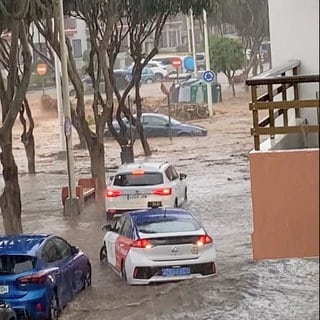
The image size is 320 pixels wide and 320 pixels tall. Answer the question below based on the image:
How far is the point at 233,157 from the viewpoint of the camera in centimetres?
1739

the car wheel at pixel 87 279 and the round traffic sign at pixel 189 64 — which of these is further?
the round traffic sign at pixel 189 64

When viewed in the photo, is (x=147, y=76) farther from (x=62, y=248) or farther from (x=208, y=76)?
(x=62, y=248)

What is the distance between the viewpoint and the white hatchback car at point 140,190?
11.3 m

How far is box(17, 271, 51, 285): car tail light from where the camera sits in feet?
23.4

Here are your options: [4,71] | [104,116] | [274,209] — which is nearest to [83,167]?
[104,116]

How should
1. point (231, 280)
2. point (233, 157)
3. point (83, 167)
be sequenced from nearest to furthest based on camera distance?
1. point (231, 280)
2. point (83, 167)
3. point (233, 157)

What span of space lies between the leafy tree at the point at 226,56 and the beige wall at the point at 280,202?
44.5ft

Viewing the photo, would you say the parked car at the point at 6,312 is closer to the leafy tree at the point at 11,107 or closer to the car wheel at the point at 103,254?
the car wheel at the point at 103,254

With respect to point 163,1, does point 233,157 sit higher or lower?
lower

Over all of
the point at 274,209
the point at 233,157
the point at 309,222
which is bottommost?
the point at 233,157

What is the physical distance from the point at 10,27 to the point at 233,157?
292 inches

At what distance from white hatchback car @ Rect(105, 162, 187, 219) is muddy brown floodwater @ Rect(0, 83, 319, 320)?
0.86 ft

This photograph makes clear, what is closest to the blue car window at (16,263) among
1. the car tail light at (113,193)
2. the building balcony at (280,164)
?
the building balcony at (280,164)

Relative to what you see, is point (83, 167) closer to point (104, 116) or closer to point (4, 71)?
point (104, 116)
